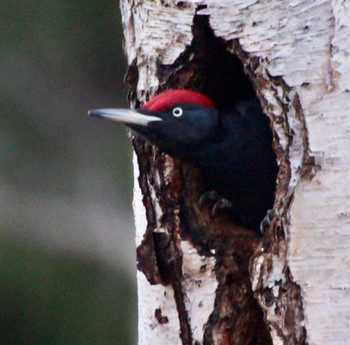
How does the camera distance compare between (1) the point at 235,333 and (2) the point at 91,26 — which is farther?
(2) the point at 91,26

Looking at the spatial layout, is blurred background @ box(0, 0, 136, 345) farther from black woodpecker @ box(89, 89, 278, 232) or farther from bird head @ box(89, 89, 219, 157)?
bird head @ box(89, 89, 219, 157)

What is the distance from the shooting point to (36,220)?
8016 millimetres

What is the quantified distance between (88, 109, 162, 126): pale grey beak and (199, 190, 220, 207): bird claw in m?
0.35

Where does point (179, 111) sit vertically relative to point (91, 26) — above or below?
below

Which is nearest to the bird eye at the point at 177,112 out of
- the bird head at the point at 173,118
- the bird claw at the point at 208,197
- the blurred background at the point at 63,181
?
the bird head at the point at 173,118

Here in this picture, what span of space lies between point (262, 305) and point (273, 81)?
706 mm

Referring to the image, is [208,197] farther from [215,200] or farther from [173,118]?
[173,118]

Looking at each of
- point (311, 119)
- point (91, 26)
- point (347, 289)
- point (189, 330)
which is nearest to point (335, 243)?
point (347, 289)

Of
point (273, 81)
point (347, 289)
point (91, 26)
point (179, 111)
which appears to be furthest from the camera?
point (91, 26)

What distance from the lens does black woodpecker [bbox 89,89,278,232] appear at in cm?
438

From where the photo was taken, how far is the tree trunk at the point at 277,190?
372 cm

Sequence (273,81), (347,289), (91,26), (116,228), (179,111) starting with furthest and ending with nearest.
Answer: (91,26)
(116,228)
(179,111)
(273,81)
(347,289)

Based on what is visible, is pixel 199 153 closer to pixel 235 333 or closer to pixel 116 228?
pixel 235 333

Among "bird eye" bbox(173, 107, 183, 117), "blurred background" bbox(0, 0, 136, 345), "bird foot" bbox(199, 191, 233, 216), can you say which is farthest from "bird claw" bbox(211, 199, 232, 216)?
"blurred background" bbox(0, 0, 136, 345)
